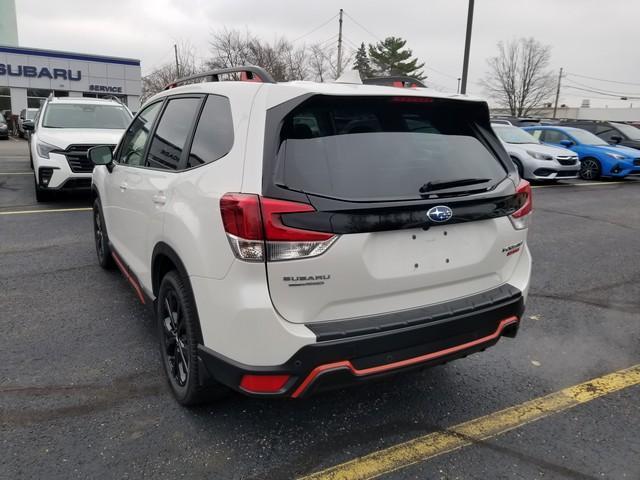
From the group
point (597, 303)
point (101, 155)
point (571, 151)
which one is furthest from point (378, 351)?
point (571, 151)

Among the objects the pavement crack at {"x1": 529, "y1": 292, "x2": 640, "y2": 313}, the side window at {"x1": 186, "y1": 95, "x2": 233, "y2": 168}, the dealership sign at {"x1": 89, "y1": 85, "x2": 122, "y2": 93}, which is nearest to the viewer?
the side window at {"x1": 186, "y1": 95, "x2": 233, "y2": 168}

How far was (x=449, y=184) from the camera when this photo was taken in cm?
246

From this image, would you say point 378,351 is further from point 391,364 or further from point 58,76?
point 58,76

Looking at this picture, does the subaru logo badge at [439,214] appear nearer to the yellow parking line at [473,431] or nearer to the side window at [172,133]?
the yellow parking line at [473,431]

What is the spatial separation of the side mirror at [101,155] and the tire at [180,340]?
1.84 m

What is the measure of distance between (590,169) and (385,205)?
48.6ft

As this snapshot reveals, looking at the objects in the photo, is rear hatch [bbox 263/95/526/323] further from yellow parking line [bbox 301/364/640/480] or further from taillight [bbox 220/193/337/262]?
yellow parking line [bbox 301/364/640/480]

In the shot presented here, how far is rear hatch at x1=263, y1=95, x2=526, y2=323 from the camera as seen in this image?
2098 millimetres

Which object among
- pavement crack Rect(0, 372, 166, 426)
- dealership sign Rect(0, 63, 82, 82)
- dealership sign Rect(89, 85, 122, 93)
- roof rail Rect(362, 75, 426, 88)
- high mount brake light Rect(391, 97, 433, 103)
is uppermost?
dealership sign Rect(0, 63, 82, 82)

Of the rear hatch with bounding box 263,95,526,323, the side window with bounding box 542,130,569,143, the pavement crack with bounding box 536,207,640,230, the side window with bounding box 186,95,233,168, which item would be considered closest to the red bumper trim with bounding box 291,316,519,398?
the rear hatch with bounding box 263,95,526,323

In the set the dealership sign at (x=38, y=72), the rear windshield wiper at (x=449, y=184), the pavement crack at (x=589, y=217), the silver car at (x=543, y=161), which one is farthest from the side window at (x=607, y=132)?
the dealership sign at (x=38, y=72)

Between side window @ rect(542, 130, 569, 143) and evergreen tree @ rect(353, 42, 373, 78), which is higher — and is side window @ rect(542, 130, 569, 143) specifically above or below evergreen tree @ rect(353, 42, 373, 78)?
below

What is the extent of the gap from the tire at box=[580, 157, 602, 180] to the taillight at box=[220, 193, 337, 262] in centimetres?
1494

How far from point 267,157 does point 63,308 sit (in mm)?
2982
